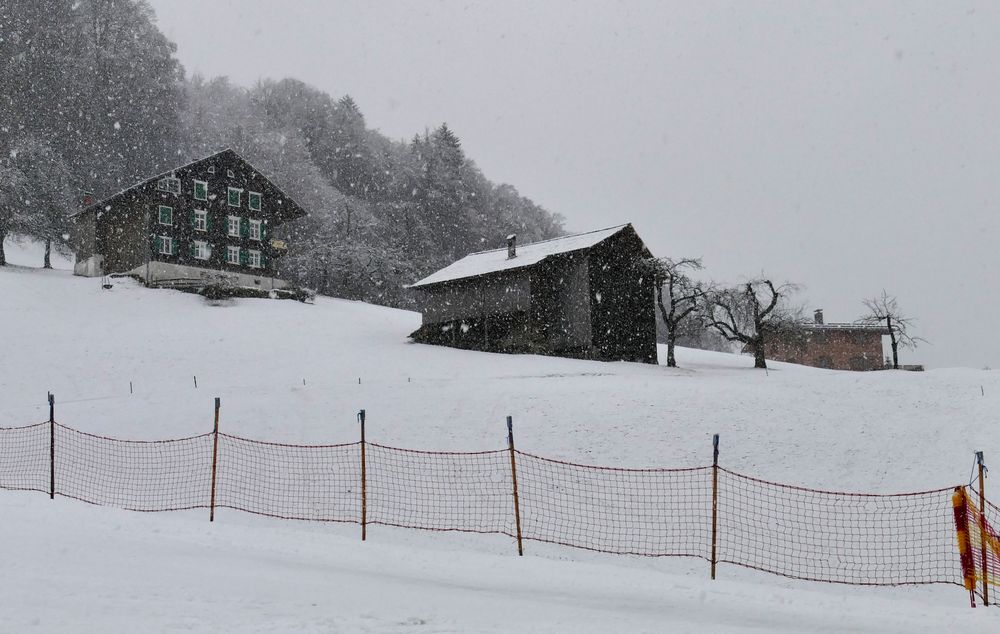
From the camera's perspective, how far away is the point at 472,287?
137 feet

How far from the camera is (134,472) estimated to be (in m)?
17.7

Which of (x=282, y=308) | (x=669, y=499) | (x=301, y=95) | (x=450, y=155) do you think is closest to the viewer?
(x=669, y=499)

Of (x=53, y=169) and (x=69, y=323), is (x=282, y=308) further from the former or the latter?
(x=53, y=169)

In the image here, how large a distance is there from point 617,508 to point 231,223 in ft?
140

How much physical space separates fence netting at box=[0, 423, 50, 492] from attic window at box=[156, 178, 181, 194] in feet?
98.5

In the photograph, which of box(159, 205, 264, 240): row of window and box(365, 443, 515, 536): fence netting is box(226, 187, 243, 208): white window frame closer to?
box(159, 205, 264, 240): row of window

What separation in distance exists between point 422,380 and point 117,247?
31.7 meters

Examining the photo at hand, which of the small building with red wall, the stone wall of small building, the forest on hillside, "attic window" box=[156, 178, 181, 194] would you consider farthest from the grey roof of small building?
"attic window" box=[156, 178, 181, 194]

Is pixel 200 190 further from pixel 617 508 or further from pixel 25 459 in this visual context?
pixel 617 508

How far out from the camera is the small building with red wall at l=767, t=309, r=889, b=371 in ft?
189

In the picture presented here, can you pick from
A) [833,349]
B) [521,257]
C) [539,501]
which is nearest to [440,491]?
[539,501]

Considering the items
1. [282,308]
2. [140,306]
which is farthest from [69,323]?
[282,308]

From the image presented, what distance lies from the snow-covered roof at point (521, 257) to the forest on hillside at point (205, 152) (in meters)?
18.9

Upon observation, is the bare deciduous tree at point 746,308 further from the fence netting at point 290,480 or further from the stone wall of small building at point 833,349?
the fence netting at point 290,480
